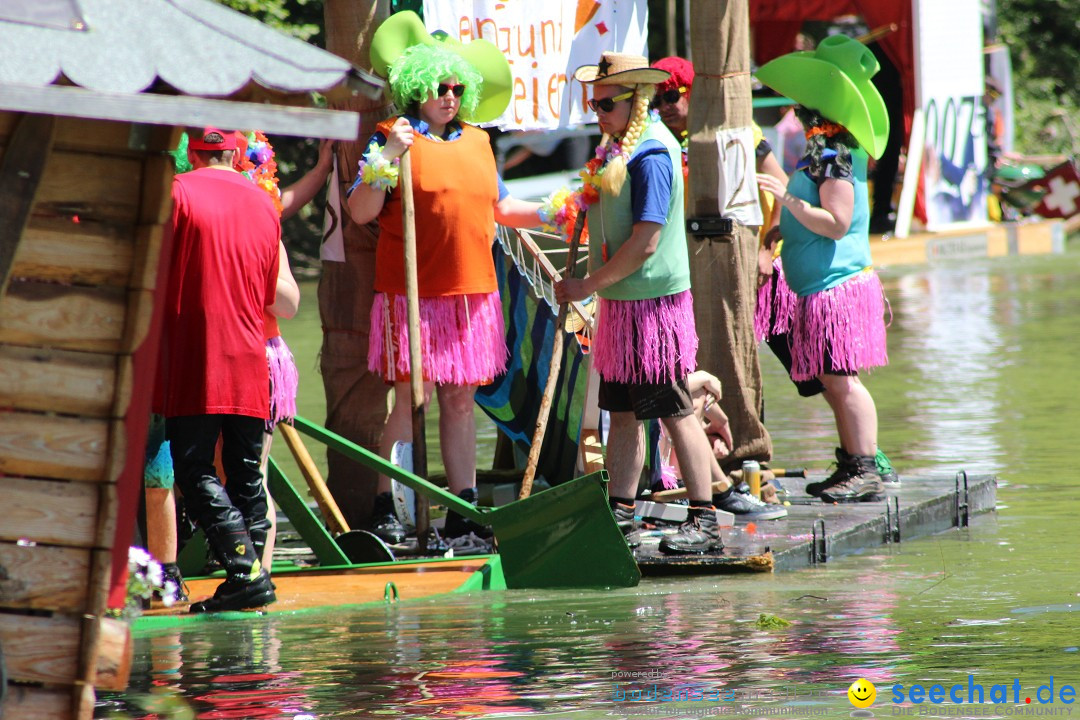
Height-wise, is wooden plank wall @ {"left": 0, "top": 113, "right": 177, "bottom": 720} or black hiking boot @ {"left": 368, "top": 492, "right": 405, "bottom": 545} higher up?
wooden plank wall @ {"left": 0, "top": 113, "right": 177, "bottom": 720}

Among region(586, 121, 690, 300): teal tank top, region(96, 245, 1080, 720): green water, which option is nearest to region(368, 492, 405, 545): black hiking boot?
region(96, 245, 1080, 720): green water

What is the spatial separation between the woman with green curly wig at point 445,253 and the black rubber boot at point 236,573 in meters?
1.31

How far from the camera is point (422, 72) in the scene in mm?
7020

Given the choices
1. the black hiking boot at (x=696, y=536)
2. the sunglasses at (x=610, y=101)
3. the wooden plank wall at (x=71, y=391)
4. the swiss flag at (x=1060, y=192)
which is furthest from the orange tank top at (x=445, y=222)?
the swiss flag at (x=1060, y=192)

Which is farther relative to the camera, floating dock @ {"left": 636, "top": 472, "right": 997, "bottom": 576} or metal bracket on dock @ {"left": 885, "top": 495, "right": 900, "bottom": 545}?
metal bracket on dock @ {"left": 885, "top": 495, "right": 900, "bottom": 545}

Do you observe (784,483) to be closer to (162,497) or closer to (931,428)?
(931,428)

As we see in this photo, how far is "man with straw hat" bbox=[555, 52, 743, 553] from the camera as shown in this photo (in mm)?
6785

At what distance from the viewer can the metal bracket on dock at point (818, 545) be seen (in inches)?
276

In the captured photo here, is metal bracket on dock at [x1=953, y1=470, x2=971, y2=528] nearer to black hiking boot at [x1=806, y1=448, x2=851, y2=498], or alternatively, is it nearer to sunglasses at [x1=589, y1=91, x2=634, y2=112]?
black hiking boot at [x1=806, y1=448, x2=851, y2=498]

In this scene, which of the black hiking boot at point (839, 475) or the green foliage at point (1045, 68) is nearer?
the black hiking boot at point (839, 475)

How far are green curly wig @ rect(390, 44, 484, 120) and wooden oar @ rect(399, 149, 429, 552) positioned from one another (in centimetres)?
22

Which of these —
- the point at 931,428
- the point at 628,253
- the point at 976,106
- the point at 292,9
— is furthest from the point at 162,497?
the point at 976,106

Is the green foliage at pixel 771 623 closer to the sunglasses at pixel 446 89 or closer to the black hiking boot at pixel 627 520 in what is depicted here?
the black hiking boot at pixel 627 520

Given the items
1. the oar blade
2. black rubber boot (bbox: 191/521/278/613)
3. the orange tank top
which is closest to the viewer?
black rubber boot (bbox: 191/521/278/613)
